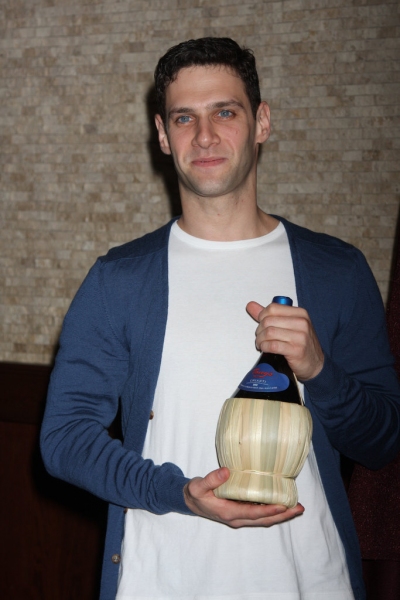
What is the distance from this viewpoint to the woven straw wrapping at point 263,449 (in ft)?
3.02

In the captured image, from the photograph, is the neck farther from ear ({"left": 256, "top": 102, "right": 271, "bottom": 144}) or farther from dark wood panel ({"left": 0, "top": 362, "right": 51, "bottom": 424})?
dark wood panel ({"left": 0, "top": 362, "right": 51, "bottom": 424})

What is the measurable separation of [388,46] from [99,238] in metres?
0.97

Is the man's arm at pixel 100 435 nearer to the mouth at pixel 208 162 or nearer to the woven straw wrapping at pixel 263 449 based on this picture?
the woven straw wrapping at pixel 263 449

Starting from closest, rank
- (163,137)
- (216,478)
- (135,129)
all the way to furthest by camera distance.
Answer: (216,478), (163,137), (135,129)

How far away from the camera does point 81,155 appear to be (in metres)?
2.07

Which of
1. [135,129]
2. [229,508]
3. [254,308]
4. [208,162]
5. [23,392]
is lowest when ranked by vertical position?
[229,508]

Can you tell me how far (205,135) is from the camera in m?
1.19

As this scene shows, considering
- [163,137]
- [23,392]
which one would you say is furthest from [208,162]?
[23,392]

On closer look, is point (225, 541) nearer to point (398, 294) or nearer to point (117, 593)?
point (117, 593)

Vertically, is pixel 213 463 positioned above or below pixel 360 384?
below

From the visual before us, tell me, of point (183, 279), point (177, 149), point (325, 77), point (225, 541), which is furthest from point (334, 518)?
point (325, 77)

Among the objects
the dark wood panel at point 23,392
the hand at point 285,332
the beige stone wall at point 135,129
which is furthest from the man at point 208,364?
the dark wood panel at point 23,392

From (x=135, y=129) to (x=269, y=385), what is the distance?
4.10 ft

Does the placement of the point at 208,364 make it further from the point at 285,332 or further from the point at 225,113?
the point at 225,113
